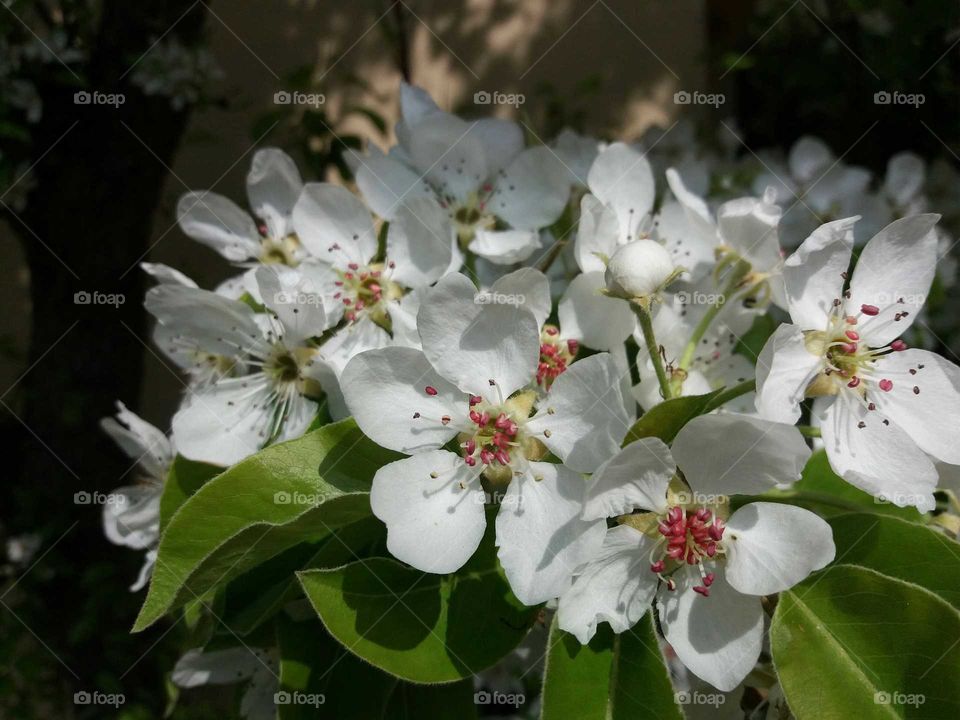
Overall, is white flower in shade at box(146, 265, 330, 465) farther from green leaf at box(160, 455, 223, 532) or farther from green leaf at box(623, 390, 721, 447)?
green leaf at box(623, 390, 721, 447)

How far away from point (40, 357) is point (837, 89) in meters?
2.60

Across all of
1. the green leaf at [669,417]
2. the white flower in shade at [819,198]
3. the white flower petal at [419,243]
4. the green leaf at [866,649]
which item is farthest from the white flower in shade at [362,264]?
the white flower in shade at [819,198]

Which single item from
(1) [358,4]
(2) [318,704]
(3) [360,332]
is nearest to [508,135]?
(3) [360,332]

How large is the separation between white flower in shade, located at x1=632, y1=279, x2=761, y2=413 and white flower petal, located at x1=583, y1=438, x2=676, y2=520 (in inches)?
7.9

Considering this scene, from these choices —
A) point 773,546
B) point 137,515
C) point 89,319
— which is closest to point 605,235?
point 773,546

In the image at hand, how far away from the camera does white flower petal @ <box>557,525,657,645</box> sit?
0.89 meters

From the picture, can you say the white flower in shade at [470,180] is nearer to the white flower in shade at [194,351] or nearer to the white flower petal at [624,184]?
the white flower petal at [624,184]

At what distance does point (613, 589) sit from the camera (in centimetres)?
92

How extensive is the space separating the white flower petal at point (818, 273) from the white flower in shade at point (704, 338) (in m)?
0.12

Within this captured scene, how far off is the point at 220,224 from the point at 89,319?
1.04 metres

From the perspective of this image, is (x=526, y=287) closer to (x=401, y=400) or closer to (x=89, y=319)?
(x=401, y=400)

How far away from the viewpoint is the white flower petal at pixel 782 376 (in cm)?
87

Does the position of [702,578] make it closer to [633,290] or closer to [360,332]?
[633,290]

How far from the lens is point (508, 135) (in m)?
1.36
